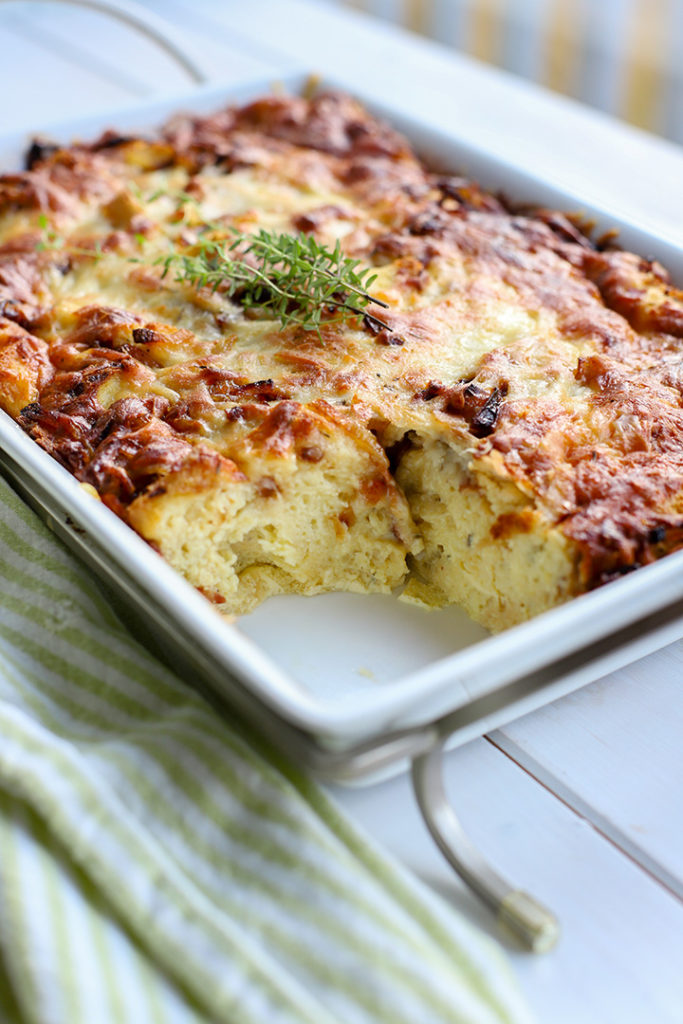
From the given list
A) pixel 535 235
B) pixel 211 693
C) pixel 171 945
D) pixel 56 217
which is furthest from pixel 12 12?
pixel 171 945

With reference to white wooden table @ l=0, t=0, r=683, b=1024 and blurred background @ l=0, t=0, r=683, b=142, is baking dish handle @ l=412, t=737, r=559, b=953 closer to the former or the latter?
white wooden table @ l=0, t=0, r=683, b=1024

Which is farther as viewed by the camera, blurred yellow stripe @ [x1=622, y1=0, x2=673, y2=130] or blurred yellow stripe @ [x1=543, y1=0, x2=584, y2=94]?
blurred yellow stripe @ [x1=543, y1=0, x2=584, y2=94]

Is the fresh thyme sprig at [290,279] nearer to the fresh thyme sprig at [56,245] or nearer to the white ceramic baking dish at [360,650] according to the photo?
the fresh thyme sprig at [56,245]

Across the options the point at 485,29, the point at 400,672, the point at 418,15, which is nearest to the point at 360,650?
the point at 400,672

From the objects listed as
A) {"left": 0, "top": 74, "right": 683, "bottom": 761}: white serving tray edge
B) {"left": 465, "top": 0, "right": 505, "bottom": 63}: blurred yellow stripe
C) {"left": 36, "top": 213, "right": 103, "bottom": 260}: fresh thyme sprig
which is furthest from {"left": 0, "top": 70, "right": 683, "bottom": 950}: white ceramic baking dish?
{"left": 465, "top": 0, "right": 505, "bottom": 63}: blurred yellow stripe

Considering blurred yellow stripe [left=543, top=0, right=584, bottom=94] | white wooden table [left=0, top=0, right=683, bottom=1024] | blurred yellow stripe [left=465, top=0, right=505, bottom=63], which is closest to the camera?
Answer: white wooden table [left=0, top=0, right=683, bottom=1024]

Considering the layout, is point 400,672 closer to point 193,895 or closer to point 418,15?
point 193,895
